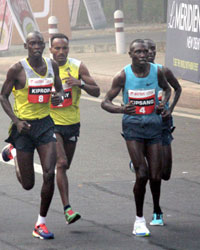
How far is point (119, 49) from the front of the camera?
2167cm

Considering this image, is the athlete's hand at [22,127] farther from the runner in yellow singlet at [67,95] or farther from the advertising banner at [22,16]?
the advertising banner at [22,16]

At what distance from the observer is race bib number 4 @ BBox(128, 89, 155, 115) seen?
287 inches

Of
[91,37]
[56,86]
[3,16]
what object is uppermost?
[56,86]

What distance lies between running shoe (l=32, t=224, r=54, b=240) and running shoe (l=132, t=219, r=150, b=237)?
73cm

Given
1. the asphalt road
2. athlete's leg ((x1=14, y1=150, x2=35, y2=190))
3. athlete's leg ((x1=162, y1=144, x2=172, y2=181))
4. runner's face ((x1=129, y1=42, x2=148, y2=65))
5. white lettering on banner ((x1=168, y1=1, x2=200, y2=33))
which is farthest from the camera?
white lettering on banner ((x1=168, y1=1, x2=200, y2=33))

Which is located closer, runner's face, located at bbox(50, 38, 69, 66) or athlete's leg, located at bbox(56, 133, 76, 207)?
athlete's leg, located at bbox(56, 133, 76, 207)

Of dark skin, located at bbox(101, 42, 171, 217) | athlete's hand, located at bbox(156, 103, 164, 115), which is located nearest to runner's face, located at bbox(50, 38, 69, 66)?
dark skin, located at bbox(101, 42, 171, 217)

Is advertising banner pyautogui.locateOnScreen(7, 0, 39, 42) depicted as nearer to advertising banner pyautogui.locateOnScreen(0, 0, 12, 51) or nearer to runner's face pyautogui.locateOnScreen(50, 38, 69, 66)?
advertising banner pyautogui.locateOnScreen(0, 0, 12, 51)

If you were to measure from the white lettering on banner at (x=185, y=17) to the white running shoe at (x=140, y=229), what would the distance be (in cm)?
876

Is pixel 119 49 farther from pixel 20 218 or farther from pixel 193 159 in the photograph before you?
pixel 20 218

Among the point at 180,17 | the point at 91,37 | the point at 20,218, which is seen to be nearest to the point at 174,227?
the point at 20,218

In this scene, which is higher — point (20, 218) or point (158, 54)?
point (20, 218)

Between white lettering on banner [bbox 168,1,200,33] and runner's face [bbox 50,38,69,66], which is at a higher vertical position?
runner's face [bbox 50,38,69,66]

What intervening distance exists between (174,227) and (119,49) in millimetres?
14618
